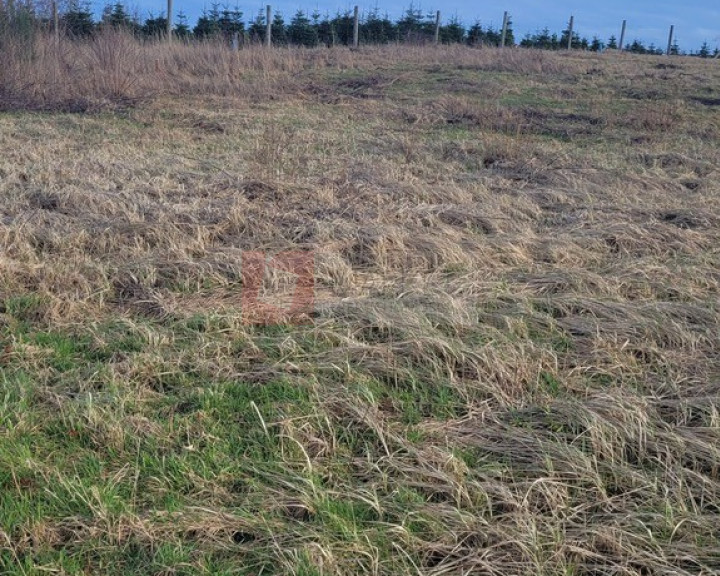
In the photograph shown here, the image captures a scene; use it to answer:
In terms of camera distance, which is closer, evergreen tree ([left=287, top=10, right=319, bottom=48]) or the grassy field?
the grassy field

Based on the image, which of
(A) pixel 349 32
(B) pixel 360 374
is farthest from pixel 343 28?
(B) pixel 360 374

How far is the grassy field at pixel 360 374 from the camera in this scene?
2.45 meters

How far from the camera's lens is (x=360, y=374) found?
350cm

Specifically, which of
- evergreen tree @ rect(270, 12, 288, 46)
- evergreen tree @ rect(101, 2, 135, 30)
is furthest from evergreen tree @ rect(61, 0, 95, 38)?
evergreen tree @ rect(270, 12, 288, 46)

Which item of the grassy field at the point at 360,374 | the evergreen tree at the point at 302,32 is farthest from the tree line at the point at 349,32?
the grassy field at the point at 360,374

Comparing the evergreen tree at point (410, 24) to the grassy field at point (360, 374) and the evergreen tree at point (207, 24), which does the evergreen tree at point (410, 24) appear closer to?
the evergreen tree at point (207, 24)

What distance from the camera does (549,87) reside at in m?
17.9

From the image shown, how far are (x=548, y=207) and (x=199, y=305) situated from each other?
4.24 metres

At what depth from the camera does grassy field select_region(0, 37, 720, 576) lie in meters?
2.45

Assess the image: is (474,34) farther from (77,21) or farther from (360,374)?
(360,374)

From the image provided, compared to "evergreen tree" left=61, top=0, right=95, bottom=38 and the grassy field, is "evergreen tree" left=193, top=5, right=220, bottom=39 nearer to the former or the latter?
"evergreen tree" left=61, top=0, right=95, bottom=38

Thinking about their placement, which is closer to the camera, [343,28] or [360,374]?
[360,374]

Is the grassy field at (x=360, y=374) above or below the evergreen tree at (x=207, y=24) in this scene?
below

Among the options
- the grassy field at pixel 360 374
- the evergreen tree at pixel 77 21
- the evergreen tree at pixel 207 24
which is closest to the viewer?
the grassy field at pixel 360 374
